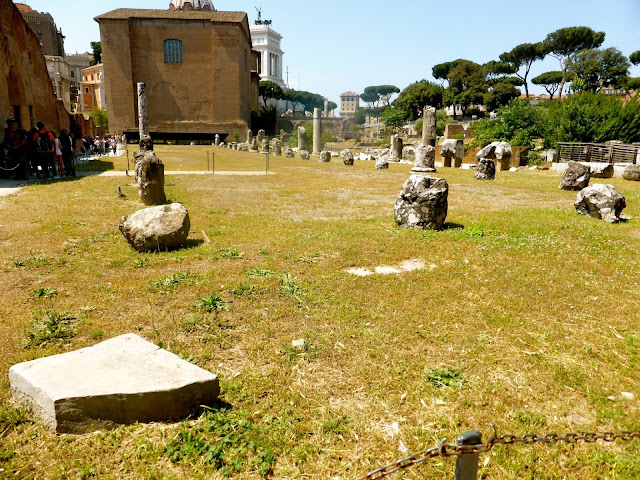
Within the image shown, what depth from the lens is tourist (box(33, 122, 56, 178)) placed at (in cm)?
1318

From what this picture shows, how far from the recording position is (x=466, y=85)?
192 ft

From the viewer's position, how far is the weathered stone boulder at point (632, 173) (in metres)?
15.8

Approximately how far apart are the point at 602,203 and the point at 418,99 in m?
57.0

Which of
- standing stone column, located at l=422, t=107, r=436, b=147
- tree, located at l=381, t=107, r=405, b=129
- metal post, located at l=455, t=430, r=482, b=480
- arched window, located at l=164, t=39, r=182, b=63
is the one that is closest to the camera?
metal post, located at l=455, t=430, r=482, b=480

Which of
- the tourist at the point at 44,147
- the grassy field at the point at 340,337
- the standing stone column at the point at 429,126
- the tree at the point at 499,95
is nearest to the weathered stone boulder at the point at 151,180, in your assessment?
the grassy field at the point at 340,337

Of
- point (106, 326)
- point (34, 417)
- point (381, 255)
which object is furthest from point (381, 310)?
point (34, 417)

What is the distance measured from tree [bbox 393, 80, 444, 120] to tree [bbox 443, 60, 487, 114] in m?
1.88

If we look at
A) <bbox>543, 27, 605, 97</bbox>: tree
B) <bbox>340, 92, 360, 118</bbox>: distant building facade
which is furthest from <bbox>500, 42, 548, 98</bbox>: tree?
<bbox>340, 92, 360, 118</bbox>: distant building facade

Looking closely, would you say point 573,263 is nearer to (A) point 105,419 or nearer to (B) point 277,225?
(B) point 277,225

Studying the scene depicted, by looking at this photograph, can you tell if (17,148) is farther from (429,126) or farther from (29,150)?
(429,126)

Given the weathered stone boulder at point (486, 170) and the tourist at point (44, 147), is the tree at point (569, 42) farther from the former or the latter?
the tourist at point (44, 147)

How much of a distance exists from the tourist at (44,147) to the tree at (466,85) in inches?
2071

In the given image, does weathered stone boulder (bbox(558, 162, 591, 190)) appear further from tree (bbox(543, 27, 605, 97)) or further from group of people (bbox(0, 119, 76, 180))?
tree (bbox(543, 27, 605, 97))

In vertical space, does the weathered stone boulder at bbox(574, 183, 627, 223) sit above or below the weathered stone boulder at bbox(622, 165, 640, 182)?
below
